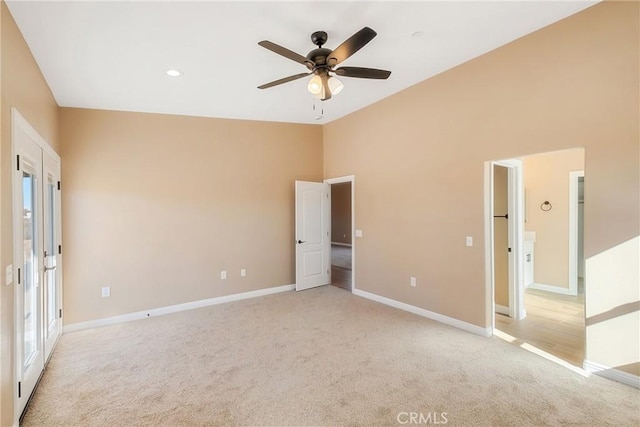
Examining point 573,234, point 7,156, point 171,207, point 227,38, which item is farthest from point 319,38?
point 573,234

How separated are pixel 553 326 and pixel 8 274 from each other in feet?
17.2

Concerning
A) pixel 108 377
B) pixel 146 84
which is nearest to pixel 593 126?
pixel 146 84

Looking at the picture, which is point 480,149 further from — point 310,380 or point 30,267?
point 30,267

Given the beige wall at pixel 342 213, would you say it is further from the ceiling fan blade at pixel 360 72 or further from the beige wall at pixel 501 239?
the ceiling fan blade at pixel 360 72

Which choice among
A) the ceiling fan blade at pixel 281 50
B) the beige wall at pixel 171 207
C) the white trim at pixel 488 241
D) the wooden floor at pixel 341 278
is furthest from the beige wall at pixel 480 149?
the ceiling fan blade at pixel 281 50

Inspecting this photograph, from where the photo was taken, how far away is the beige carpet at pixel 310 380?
2.14m

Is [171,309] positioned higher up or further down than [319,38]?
further down

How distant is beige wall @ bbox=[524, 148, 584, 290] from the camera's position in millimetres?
4785

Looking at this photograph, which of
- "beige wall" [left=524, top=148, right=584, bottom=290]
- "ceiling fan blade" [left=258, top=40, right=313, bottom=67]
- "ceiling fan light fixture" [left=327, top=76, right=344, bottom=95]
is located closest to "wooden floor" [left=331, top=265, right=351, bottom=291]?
"beige wall" [left=524, top=148, right=584, bottom=290]

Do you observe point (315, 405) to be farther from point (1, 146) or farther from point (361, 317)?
point (1, 146)

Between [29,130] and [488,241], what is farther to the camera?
[488,241]

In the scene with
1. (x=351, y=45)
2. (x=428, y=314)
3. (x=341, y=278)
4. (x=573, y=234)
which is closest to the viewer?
(x=351, y=45)

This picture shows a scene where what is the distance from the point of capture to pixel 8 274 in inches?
77.8

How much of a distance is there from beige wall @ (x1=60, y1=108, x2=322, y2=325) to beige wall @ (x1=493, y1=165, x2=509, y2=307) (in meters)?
3.19
